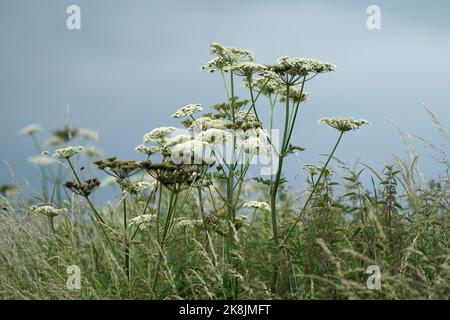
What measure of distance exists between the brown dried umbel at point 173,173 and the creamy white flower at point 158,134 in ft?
1.56

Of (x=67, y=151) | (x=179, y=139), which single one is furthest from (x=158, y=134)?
(x=67, y=151)

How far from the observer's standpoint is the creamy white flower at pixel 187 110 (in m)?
6.17

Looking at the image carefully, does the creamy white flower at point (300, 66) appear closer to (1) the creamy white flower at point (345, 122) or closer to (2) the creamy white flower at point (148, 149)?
(1) the creamy white flower at point (345, 122)

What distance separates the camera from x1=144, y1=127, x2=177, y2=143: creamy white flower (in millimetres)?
6273

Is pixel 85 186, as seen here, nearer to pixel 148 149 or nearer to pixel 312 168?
pixel 148 149

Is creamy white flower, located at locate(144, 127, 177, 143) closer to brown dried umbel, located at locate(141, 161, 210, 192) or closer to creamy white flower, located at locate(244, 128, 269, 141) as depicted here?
brown dried umbel, located at locate(141, 161, 210, 192)

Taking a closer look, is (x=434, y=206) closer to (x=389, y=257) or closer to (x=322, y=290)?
(x=389, y=257)

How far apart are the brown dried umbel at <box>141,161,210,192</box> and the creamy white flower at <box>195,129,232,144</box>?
0.80 ft

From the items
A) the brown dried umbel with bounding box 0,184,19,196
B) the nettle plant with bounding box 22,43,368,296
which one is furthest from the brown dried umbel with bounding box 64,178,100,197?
the brown dried umbel with bounding box 0,184,19,196

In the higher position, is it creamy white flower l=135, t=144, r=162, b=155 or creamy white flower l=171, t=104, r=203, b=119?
creamy white flower l=171, t=104, r=203, b=119

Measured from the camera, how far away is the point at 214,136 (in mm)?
5910

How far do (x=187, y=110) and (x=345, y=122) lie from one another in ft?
4.66

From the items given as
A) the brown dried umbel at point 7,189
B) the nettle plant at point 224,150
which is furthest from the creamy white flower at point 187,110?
the brown dried umbel at point 7,189

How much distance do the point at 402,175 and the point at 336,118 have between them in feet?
4.76
